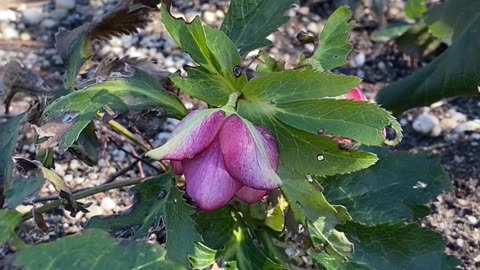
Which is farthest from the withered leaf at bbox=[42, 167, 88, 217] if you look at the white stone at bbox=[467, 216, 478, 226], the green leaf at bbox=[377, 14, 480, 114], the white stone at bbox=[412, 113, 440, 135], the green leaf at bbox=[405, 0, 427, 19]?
the green leaf at bbox=[405, 0, 427, 19]

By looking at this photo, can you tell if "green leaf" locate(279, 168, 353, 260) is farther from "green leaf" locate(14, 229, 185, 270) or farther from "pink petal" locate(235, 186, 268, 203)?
"green leaf" locate(14, 229, 185, 270)

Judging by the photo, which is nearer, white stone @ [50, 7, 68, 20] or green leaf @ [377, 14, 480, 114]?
green leaf @ [377, 14, 480, 114]

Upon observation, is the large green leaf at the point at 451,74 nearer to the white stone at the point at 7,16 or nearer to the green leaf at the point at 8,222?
the green leaf at the point at 8,222

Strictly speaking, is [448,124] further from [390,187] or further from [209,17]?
[209,17]

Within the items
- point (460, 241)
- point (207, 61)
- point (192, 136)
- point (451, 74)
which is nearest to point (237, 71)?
point (207, 61)

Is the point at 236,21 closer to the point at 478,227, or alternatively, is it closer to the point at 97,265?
the point at 97,265
